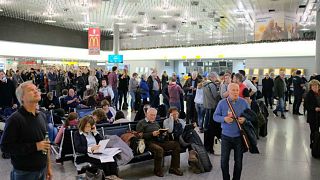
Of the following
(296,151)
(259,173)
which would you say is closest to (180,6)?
(296,151)

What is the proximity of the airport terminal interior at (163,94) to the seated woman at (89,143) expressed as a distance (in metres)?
0.02

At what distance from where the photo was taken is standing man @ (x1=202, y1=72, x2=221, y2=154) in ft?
24.1

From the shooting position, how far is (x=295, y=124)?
11.5m

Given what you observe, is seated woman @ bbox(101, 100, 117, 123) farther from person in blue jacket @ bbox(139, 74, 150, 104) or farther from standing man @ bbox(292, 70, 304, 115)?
standing man @ bbox(292, 70, 304, 115)

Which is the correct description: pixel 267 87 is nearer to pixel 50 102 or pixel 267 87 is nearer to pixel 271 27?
pixel 271 27

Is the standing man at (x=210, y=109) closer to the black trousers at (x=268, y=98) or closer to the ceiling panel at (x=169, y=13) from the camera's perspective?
the black trousers at (x=268, y=98)

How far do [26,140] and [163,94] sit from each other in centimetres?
943

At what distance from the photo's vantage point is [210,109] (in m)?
7.64

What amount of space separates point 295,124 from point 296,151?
13.6 ft

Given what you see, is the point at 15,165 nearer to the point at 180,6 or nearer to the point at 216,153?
the point at 216,153

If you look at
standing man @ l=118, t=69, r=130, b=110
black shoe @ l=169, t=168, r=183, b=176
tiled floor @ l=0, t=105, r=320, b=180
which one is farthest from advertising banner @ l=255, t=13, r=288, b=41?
black shoe @ l=169, t=168, r=183, b=176

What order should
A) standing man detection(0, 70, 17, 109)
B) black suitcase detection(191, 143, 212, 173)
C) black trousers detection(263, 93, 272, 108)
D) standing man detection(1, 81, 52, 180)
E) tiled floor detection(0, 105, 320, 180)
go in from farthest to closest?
black trousers detection(263, 93, 272, 108) → standing man detection(0, 70, 17, 109) → black suitcase detection(191, 143, 212, 173) → tiled floor detection(0, 105, 320, 180) → standing man detection(1, 81, 52, 180)

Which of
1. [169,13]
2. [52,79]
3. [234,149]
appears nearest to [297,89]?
[169,13]

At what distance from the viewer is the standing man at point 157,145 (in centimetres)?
577
